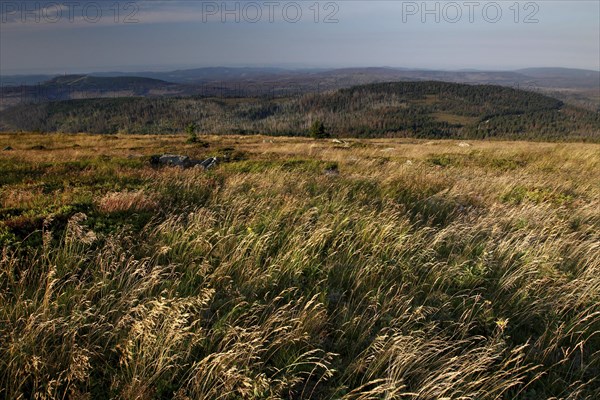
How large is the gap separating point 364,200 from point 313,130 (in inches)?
2531

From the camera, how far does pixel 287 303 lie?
11.8 feet

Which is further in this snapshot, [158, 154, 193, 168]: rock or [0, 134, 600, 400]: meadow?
[158, 154, 193, 168]: rock

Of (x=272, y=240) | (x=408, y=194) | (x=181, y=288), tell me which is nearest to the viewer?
(x=181, y=288)

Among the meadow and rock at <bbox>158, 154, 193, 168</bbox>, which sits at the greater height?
rock at <bbox>158, 154, 193, 168</bbox>

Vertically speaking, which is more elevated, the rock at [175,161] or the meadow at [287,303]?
the rock at [175,161]

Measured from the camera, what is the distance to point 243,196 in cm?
661

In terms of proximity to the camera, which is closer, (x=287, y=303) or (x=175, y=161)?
(x=287, y=303)

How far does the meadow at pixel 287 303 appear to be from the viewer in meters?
2.64

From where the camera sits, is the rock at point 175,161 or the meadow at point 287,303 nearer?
the meadow at point 287,303

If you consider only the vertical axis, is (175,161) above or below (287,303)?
above

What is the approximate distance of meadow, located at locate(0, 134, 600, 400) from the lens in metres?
2.64

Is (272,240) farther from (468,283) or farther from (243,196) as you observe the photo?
(468,283)

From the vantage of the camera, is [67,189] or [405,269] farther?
[67,189]

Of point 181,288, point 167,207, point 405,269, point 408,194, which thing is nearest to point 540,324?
point 405,269
